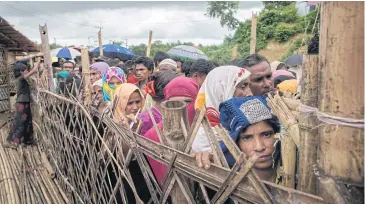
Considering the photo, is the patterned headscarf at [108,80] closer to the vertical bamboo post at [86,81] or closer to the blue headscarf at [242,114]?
the vertical bamboo post at [86,81]

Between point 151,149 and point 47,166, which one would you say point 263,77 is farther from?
point 47,166

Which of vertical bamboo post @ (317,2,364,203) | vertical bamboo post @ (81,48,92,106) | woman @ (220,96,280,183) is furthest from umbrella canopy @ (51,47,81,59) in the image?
vertical bamboo post @ (317,2,364,203)

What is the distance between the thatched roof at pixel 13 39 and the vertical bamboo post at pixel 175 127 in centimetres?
821

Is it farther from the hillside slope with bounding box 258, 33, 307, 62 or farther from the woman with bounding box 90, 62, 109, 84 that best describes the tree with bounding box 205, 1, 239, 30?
the woman with bounding box 90, 62, 109, 84

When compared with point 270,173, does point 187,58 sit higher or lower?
higher

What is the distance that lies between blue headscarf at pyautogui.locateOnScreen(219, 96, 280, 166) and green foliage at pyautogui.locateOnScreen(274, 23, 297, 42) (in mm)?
17759

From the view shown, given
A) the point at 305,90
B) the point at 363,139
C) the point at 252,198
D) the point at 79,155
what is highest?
the point at 305,90

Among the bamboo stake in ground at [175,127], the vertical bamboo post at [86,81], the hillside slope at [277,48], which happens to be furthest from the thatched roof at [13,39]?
the hillside slope at [277,48]

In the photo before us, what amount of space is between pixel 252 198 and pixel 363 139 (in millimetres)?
436

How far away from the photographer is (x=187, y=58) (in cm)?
912

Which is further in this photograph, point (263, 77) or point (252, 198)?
point (263, 77)

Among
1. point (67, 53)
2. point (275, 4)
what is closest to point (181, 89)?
point (67, 53)

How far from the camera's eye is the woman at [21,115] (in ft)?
19.3

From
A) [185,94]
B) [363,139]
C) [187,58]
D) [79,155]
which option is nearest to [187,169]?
[363,139]
